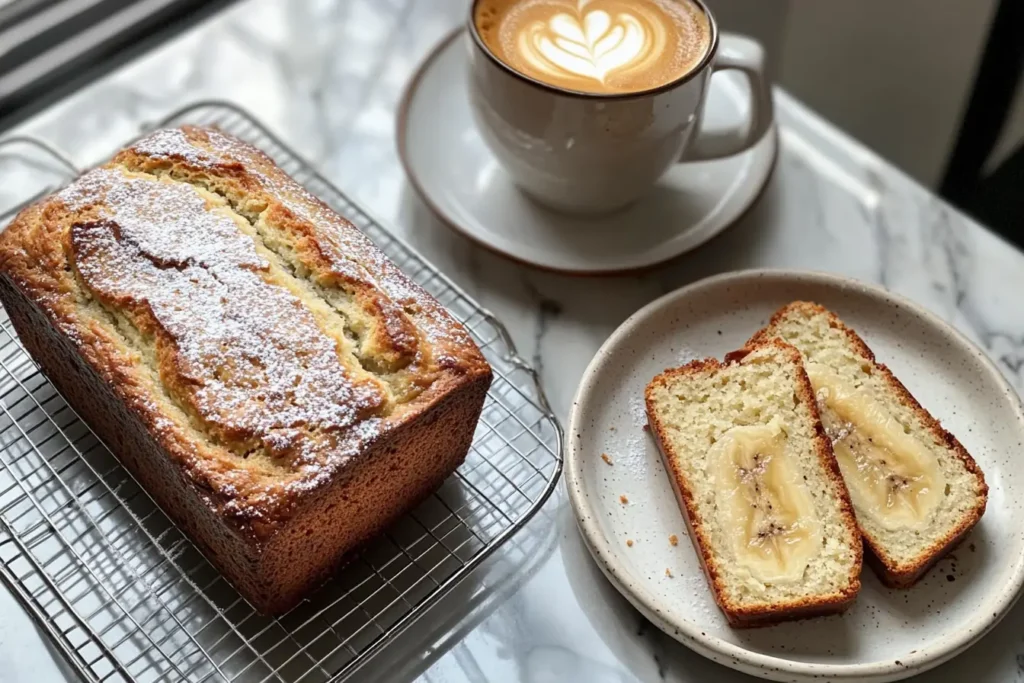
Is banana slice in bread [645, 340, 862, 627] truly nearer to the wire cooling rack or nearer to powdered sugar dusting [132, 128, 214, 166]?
the wire cooling rack

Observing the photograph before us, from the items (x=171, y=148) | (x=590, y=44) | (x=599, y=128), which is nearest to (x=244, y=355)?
(x=171, y=148)

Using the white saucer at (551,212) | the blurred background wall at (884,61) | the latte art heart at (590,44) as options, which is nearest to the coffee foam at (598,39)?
the latte art heart at (590,44)

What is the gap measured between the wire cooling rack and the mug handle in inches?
19.0

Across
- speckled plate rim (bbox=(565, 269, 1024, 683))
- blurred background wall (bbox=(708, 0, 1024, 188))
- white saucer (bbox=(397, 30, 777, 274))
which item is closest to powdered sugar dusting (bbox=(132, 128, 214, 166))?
white saucer (bbox=(397, 30, 777, 274))

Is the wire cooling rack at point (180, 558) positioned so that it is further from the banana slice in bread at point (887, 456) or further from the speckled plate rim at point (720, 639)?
the banana slice in bread at point (887, 456)

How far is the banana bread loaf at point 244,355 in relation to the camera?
1.15 m

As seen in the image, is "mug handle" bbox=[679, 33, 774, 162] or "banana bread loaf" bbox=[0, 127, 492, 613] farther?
"mug handle" bbox=[679, 33, 774, 162]

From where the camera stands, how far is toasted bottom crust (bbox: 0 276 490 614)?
1.16 meters

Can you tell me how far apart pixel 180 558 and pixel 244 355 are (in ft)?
0.95

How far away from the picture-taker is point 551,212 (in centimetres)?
172

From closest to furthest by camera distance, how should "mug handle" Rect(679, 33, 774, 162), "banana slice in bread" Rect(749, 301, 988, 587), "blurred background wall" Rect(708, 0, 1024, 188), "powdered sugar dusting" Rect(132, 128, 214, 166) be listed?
"banana slice in bread" Rect(749, 301, 988, 587)
"powdered sugar dusting" Rect(132, 128, 214, 166)
"mug handle" Rect(679, 33, 774, 162)
"blurred background wall" Rect(708, 0, 1024, 188)

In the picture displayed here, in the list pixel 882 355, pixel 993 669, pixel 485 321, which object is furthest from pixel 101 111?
pixel 993 669

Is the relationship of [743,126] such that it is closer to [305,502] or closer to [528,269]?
[528,269]

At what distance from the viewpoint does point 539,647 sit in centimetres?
130
